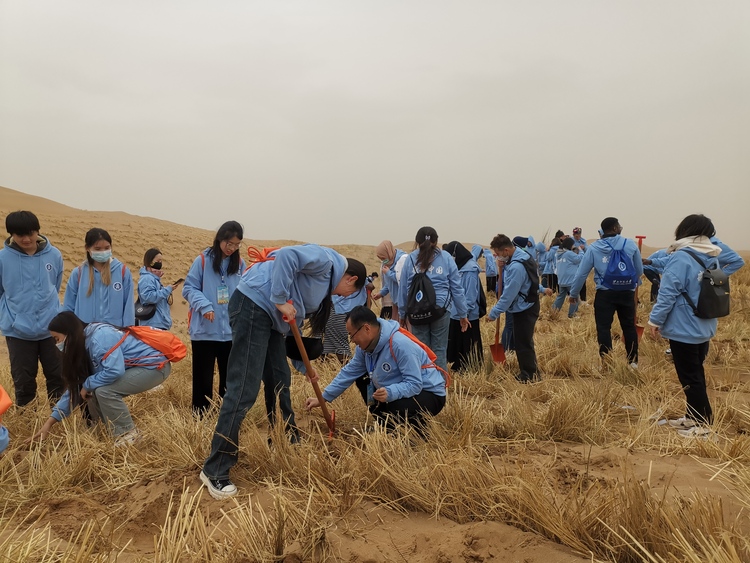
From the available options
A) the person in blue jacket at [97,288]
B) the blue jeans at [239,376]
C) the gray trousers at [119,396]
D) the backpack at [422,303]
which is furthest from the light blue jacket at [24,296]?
the backpack at [422,303]

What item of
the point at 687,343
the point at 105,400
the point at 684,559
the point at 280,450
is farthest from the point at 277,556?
the point at 687,343

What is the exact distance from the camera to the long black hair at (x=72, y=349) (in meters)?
4.52

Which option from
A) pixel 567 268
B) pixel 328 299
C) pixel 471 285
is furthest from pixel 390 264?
pixel 567 268

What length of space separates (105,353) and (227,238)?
132cm

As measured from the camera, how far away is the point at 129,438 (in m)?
4.61

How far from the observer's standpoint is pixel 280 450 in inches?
152

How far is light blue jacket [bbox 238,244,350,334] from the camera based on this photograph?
12.1 ft

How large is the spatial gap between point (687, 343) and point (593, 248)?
2.37 metres

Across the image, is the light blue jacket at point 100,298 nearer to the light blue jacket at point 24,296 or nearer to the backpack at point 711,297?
the light blue jacket at point 24,296

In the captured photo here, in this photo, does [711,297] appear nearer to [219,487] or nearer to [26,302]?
[219,487]

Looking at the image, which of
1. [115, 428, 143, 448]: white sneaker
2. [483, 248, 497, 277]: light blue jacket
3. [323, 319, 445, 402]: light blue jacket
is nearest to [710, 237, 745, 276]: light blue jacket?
[323, 319, 445, 402]: light blue jacket

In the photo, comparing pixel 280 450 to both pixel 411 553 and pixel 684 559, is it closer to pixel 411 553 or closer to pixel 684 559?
pixel 411 553

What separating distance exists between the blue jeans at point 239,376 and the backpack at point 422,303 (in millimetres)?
2547

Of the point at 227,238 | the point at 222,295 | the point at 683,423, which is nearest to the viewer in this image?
the point at 683,423
